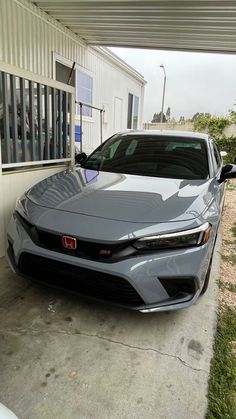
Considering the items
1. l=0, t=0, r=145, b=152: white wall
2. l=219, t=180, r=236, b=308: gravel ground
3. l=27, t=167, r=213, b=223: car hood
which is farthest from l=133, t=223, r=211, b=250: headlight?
l=0, t=0, r=145, b=152: white wall

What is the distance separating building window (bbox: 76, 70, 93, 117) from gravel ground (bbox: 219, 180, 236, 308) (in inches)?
165

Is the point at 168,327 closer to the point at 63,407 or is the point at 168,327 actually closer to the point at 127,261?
the point at 127,261

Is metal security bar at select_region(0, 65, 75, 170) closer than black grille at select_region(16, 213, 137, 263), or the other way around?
black grille at select_region(16, 213, 137, 263)

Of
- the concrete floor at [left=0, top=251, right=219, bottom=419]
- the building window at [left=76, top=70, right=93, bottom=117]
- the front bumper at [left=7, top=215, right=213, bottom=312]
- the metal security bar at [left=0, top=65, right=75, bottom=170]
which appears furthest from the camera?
the building window at [left=76, top=70, right=93, bottom=117]

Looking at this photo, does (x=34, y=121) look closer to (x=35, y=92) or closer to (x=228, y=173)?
(x=35, y=92)

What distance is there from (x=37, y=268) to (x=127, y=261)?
73 centimetres

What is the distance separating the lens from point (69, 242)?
2.07 m

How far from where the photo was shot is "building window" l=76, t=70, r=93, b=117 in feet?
22.8

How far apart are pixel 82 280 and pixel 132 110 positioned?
32.4ft

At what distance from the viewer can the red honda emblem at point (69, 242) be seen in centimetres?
205

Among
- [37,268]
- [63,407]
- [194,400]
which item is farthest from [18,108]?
[194,400]

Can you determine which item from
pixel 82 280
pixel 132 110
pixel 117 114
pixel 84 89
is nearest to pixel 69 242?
pixel 82 280

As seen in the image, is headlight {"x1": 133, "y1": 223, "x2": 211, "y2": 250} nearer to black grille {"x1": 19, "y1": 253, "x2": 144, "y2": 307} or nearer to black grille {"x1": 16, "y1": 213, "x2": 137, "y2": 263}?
black grille {"x1": 16, "y1": 213, "x2": 137, "y2": 263}

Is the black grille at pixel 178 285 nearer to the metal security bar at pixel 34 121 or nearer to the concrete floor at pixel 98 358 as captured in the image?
the concrete floor at pixel 98 358
